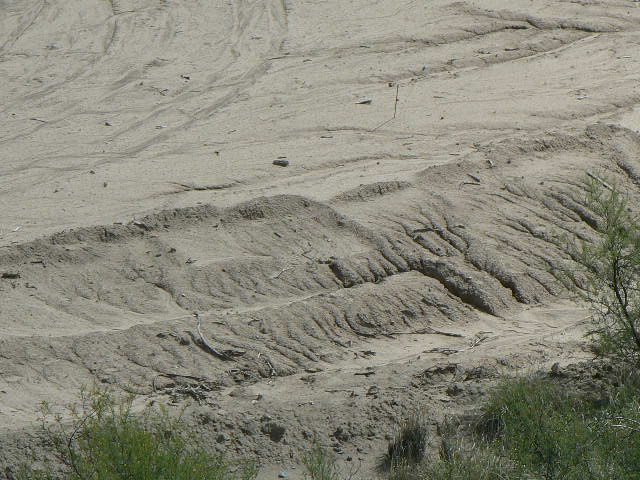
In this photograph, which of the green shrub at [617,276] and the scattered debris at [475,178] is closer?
the green shrub at [617,276]

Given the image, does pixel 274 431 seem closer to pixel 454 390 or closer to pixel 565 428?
pixel 454 390

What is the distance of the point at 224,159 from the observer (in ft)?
28.6

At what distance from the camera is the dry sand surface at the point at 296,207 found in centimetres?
570

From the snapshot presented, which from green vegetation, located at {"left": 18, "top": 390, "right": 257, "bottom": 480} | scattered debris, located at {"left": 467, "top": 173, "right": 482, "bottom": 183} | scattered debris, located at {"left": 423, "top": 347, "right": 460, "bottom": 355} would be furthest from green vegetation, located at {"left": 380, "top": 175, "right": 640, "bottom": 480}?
scattered debris, located at {"left": 467, "top": 173, "right": 482, "bottom": 183}

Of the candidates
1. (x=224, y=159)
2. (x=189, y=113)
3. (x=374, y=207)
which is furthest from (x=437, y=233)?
(x=189, y=113)

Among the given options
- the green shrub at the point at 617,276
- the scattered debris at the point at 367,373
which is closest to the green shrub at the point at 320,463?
the scattered debris at the point at 367,373

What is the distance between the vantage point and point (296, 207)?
24.9 feet

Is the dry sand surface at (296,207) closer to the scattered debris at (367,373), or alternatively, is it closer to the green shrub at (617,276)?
the scattered debris at (367,373)

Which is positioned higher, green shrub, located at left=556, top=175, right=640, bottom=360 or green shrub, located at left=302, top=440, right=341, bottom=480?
green shrub, located at left=556, top=175, right=640, bottom=360

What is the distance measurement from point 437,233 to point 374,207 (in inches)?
22.1

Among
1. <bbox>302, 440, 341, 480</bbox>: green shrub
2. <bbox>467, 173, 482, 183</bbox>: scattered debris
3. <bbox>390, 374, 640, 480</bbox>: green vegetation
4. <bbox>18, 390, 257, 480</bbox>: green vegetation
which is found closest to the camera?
<bbox>18, 390, 257, 480</bbox>: green vegetation

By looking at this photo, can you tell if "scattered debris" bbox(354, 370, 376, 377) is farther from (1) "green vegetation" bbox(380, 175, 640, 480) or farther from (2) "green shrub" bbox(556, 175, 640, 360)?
(2) "green shrub" bbox(556, 175, 640, 360)

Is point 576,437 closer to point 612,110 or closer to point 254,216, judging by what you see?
point 254,216

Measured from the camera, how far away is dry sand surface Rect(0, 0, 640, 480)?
5699 mm
